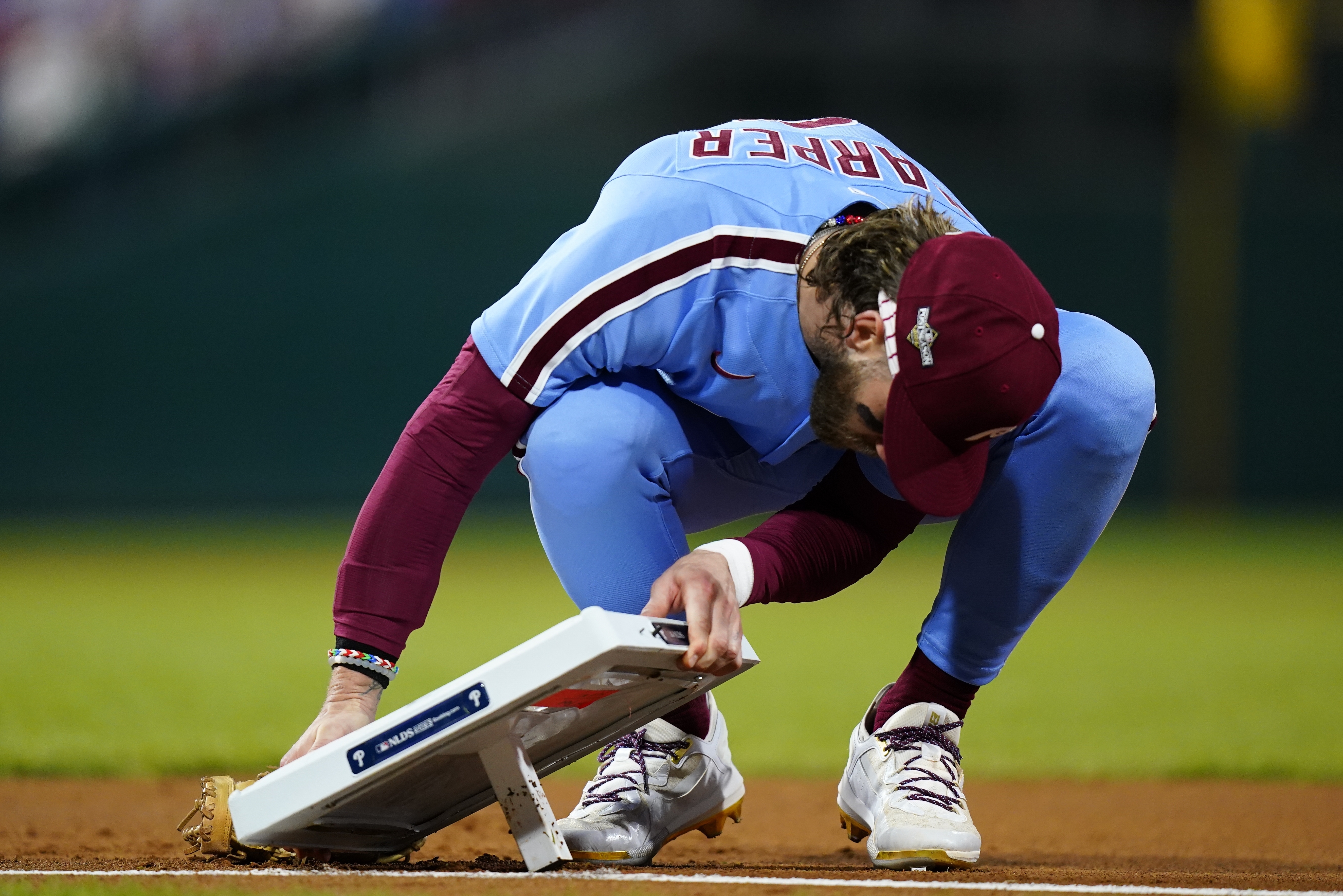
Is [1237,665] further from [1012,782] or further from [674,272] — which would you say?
[674,272]

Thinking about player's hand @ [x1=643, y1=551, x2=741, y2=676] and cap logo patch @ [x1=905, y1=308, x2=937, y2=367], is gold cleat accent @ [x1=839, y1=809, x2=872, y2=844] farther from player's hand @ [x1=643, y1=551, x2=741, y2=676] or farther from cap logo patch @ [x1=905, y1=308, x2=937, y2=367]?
cap logo patch @ [x1=905, y1=308, x2=937, y2=367]

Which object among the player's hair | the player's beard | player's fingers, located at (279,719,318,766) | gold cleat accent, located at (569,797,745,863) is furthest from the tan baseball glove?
the player's hair

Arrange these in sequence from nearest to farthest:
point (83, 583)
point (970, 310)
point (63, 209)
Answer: point (970, 310) → point (83, 583) → point (63, 209)

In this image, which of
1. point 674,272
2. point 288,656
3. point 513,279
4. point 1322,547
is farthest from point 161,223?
point 674,272

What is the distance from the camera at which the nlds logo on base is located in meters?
1.51

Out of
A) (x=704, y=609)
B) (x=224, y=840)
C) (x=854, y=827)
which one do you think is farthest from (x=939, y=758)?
(x=224, y=840)

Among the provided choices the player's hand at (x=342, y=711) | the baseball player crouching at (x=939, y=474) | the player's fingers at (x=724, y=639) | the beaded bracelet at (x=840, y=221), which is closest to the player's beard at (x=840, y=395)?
the baseball player crouching at (x=939, y=474)

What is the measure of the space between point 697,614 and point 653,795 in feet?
1.97

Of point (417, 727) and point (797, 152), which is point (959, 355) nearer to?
point (797, 152)

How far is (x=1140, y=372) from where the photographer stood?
6.54 ft

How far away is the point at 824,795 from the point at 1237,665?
2389 mm

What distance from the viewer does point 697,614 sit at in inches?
64.5

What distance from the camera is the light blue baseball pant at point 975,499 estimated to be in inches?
77.4

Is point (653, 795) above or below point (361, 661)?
below
